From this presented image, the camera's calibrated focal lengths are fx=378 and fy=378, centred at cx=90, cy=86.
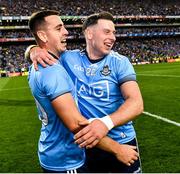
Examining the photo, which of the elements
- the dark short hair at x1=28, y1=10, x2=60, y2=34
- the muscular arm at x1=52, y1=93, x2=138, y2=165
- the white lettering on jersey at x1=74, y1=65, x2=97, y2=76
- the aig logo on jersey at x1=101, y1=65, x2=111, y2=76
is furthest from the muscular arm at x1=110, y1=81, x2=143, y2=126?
the dark short hair at x1=28, y1=10, x2=60, y2=34

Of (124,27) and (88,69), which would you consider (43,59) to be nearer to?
(88,69)

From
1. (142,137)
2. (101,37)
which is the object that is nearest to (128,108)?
(101,37)

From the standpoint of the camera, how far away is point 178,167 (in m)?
7.09

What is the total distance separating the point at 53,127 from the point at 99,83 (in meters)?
0.79

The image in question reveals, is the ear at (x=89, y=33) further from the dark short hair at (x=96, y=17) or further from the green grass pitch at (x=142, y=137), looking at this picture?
the green grass pitch at (x=142, y=137)

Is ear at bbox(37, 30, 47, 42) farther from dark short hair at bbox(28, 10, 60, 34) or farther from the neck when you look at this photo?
the neck

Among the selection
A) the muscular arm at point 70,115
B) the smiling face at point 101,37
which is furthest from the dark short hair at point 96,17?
the muscular arm at point 70,115

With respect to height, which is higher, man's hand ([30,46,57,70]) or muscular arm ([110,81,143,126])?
man's hand ([30,46,57,70])

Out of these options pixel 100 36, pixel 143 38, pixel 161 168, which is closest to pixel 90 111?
pixel 100 36

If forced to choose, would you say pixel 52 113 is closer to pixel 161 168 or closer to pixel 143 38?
pixel 161 168

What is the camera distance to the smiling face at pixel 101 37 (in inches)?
147

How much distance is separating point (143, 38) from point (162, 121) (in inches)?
2613

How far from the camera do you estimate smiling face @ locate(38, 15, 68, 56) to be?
10.5ft

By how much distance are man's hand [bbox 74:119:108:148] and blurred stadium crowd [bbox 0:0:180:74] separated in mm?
54805
